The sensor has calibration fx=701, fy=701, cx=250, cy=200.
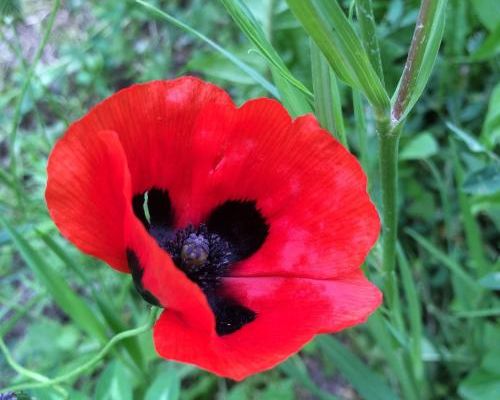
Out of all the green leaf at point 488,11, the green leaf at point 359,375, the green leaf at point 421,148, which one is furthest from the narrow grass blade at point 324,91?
the green leaf at point 488,11

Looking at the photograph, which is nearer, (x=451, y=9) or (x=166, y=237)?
(x=166, y=237)

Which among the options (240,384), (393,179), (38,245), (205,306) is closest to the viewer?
(205,306)

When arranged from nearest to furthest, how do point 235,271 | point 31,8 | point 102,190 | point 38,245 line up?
point 102,190
point 235,271
point 38,245
point 31,8

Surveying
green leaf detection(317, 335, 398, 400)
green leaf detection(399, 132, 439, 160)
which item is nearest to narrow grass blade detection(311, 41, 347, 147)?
green leaf detection(317, 335, 398, 400)

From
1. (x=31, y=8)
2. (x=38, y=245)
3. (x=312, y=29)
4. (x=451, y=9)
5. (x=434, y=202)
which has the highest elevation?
(x=31, y=8)

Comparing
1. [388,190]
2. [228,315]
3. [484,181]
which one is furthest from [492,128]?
[228,315]

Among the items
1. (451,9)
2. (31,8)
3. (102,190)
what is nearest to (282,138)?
(102,190)

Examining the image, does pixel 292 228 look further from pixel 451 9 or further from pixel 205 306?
pixel 451 9
